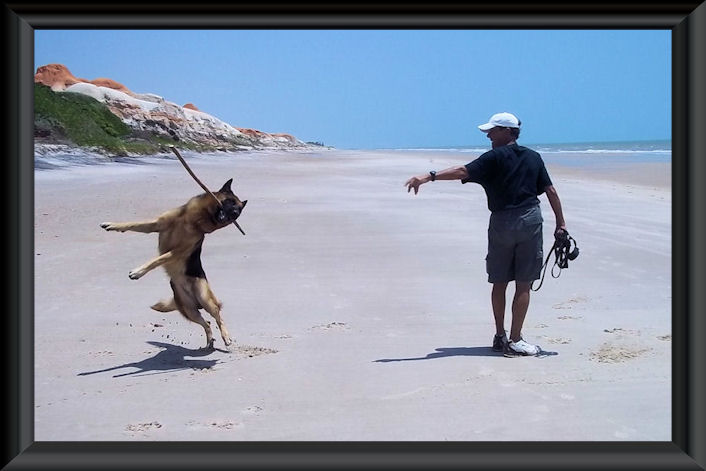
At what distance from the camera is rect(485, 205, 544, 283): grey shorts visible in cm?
591

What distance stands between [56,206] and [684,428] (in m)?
13.5

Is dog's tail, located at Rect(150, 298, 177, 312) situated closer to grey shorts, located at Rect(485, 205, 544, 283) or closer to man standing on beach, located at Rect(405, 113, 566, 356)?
man standing on beach, located at Rect(405, 113, 566, 356)

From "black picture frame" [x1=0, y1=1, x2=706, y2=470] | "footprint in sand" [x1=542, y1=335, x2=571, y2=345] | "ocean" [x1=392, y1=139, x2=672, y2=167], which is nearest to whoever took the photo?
"black picture frame" [x1=0, y1=1, x2=706, y2=470]

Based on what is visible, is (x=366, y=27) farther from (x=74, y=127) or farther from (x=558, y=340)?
(x=74, y=127)

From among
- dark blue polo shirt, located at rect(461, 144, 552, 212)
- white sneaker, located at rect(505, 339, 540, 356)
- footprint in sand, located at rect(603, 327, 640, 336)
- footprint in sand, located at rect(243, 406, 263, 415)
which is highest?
dark blue polo shirt, located at rect(461, 144, 552, 212)

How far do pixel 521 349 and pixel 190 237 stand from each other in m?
2.63

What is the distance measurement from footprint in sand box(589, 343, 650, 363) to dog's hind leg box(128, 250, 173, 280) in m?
3.24

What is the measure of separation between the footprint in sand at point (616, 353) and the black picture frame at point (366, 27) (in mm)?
2256

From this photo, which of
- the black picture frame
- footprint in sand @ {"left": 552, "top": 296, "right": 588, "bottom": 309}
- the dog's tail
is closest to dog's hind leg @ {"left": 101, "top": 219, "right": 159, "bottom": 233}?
the dog's tail

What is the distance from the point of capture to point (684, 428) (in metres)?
3.66
